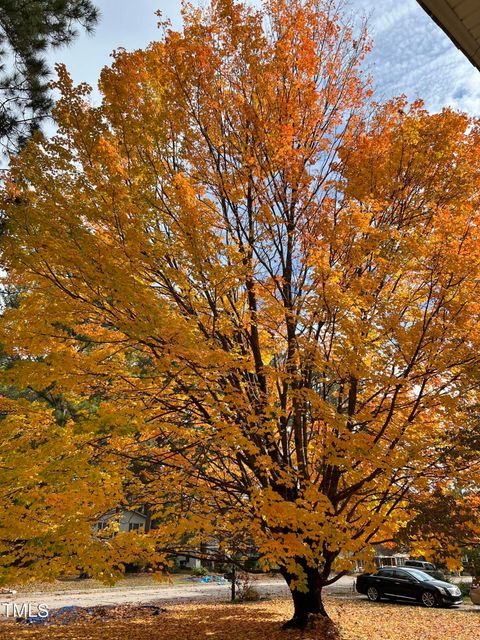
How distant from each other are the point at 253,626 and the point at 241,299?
6851 mm

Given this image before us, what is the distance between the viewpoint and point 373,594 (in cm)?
1509

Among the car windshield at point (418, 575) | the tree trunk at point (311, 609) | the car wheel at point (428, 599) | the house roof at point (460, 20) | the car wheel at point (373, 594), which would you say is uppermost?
the house roof at point (460, 20)

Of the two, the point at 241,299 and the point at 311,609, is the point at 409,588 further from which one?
the point at 241,299

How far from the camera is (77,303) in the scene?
187 inches

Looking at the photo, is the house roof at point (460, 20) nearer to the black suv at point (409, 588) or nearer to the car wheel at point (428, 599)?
the black suv at point (409, 588)

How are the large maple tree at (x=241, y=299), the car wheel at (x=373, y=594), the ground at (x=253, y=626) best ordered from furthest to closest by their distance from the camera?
the car wheel at (x=373, y=594) < the ground at (x=253, y=626) < the large maple tree at (x=241, y=299)

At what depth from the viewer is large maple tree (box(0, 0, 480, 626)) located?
4.67m

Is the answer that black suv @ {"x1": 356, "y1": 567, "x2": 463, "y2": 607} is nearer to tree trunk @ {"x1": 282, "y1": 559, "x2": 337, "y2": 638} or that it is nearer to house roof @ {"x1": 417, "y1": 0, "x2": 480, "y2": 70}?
tree trunk @ {"x1": 282, "y1": 559, "x2": 337, "y2": 638}

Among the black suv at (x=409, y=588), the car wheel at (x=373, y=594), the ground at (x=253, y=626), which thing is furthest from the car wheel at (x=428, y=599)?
the car wheel at (x=373, y=594)

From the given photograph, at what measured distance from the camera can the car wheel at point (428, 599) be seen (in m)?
13.4

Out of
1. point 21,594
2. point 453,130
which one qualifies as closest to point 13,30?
point 453,130

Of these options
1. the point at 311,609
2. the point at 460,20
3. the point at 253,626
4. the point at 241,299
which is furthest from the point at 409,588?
the point at 460,20

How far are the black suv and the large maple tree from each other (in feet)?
28.6

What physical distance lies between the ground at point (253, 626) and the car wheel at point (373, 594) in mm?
2524
